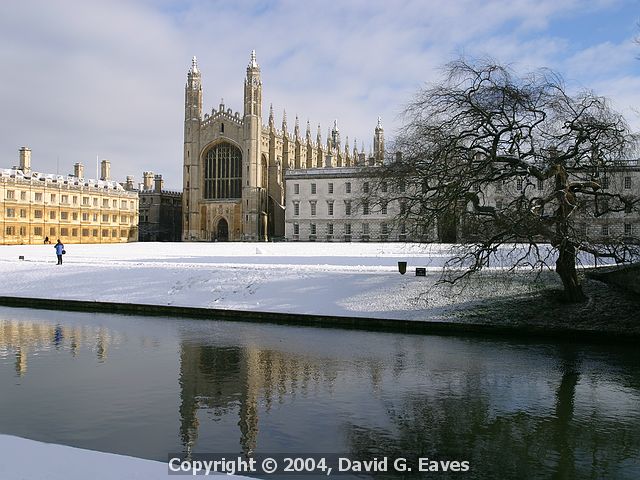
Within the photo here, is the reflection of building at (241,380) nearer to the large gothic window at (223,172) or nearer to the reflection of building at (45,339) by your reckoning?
the reflection of building at (45,339)

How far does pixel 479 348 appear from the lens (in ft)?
60.0

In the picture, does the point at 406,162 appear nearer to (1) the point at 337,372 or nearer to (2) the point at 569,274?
(2) the point at 569,274

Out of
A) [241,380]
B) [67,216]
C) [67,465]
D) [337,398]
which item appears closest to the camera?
[67,465]

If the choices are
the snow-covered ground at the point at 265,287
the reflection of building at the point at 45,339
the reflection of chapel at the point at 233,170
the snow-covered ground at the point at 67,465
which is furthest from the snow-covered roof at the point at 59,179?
the snow-covered ground at the point at 67,465

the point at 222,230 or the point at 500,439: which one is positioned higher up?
the point at 222,230

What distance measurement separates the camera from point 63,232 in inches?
3127

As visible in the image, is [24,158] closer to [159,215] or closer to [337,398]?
[159,215]

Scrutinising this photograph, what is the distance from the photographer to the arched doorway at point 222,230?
8381 cm

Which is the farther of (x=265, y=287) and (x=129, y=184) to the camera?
(x=129, y=184)

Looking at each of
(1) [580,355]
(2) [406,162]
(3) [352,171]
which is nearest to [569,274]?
(1) [580,355]

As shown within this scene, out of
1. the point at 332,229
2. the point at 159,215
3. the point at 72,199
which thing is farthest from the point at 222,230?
the point at 72,199

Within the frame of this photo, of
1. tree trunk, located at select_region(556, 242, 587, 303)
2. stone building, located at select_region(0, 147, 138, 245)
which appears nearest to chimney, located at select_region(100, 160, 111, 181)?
stone building, located at select_region(0, 147, 138, 245)

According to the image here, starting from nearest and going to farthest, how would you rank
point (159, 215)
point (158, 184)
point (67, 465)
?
point (67, 465)
point (159, 215)
point (158, 184)

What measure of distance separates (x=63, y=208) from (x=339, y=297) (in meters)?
64.5
